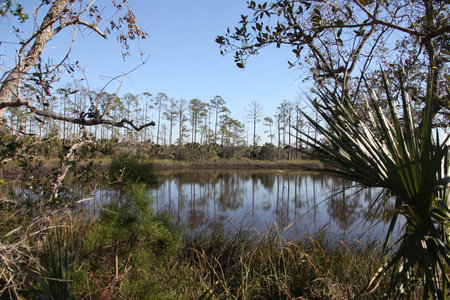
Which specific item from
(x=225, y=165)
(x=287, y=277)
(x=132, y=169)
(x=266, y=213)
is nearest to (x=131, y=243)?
(x=287, y=277)

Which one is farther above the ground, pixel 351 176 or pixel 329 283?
pixel 351 176

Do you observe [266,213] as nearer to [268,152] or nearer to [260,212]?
[260,212]

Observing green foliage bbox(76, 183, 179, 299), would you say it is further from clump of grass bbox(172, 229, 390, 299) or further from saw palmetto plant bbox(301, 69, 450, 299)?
saw palmetto plant bbox(301, 69, 450, 299)

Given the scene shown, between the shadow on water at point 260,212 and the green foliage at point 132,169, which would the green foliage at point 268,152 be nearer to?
the shadow on water at point 260,212

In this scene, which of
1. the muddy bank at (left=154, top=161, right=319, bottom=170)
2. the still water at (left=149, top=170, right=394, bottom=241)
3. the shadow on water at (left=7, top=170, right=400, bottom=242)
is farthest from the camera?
the muddy bank at (left=154, top=161, right=319, bottom=170)

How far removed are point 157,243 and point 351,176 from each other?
3.50 metres

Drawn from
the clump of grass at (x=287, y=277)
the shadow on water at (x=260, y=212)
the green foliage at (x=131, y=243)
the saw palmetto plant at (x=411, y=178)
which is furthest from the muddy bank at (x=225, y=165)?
the saw palmetto plant at (x=411, y=178)

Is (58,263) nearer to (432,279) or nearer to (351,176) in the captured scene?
(351,176)

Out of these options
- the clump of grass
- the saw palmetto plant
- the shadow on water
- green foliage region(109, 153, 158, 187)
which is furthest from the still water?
the saw palmetto plant

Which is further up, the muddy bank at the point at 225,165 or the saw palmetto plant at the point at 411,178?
the saw palmetto plant at the point at 411,178

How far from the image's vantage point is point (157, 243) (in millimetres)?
4766

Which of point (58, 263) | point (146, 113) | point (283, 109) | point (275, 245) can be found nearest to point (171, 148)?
point (146, 113)

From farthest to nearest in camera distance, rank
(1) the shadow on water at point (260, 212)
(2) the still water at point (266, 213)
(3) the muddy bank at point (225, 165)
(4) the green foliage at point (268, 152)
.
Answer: (4) the green foliage at point (268, 152) < (3) the muddy bank at point (225, 165) < (2) the still water at point (266, 213) < (1) the shadow on water at point (260, 212)

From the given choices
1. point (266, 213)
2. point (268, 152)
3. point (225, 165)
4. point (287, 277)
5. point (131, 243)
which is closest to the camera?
point (287, 277)
